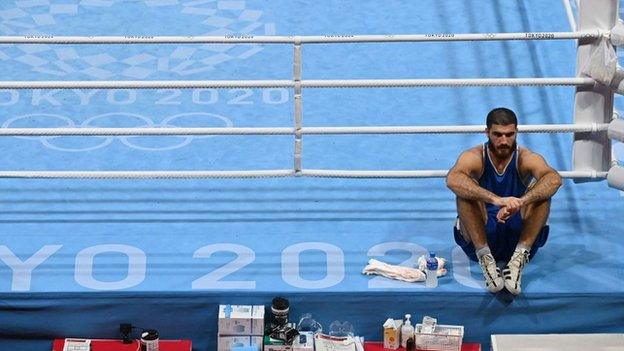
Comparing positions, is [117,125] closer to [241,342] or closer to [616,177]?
[241,342]

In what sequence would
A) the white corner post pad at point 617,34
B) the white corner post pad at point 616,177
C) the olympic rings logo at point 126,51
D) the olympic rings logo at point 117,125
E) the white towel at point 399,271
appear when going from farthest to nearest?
the olympic rings logo at point 126,51, the olympic rings logo at point 117,125, the white corner post pad at point 616,177, the white corner post pad at point 617,34, the white towel at point 399,271

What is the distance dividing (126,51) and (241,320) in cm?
271

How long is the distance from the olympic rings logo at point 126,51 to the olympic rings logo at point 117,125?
556 millimetres

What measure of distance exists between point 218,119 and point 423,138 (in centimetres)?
119

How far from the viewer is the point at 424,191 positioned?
243 inches

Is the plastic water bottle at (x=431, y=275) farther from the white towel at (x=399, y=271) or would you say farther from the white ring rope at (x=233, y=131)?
the white ring rope at (x=233, y=131)

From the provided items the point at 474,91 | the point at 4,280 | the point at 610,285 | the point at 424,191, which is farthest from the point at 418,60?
the point at 4,280

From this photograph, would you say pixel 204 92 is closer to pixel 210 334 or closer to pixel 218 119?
pixel 218 119

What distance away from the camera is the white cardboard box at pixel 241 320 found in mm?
5379

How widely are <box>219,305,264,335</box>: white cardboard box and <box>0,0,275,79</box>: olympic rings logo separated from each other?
7.23 feet

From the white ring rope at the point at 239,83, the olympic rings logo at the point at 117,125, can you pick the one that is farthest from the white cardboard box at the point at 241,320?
the olympic rings logo at the point at 117,125

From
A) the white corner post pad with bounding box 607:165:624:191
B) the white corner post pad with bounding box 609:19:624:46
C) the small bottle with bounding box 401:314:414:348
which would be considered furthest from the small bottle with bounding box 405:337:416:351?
the white corner post pad with bounding box 609:19:624:46

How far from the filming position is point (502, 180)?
5.50 m

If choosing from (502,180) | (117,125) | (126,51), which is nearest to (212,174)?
(117,125)
